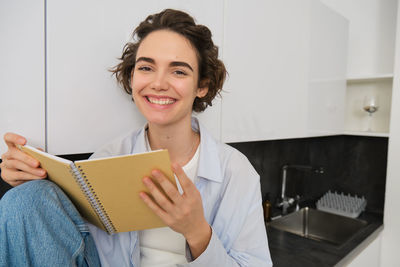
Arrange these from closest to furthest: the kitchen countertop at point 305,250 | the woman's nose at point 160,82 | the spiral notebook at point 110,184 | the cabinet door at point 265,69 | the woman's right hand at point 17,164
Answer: the spiral notebook at point 110,184 < the woman's right hand at point 17,164 < the woman's nose at point 160,82 < the cabinet door at point 265,69 < the kitchen countertop at point 305,250

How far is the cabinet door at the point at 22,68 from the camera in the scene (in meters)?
0.65

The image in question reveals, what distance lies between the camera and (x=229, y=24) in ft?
3.64

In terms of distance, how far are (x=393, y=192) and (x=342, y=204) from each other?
0.36m

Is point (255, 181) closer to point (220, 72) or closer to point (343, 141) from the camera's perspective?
point (220, 72)

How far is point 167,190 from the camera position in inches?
24.2

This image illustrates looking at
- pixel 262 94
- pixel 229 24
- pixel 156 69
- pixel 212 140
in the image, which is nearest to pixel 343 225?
pixel 262 94

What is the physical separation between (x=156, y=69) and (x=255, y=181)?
0.49m

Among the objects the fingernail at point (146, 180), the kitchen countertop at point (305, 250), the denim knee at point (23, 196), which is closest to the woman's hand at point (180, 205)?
the fingernail at point (146, 180)

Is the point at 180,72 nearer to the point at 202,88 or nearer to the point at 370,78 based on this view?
the point at 202,88

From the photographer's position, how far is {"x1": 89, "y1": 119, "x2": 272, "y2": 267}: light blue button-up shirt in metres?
0.87

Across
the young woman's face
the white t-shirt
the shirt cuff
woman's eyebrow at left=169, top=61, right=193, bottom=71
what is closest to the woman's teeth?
the young woman's face

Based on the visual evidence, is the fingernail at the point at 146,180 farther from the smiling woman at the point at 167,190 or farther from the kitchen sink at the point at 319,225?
the kitchen sink at the point at 319,225

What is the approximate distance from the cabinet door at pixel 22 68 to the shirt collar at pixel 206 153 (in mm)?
318

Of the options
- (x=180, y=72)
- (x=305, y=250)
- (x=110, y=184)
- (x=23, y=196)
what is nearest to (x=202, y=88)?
(x=180, y=72)
